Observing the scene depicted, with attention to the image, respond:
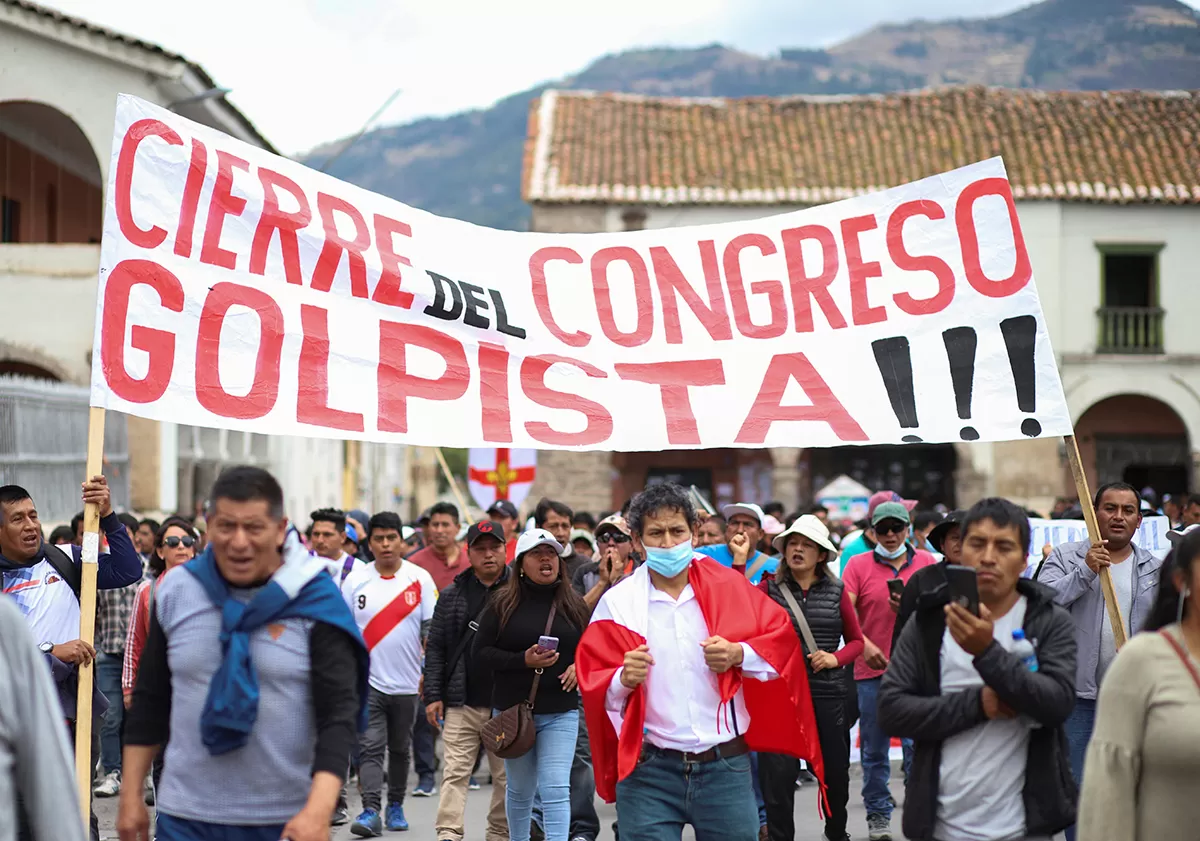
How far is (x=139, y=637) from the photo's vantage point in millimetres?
8547

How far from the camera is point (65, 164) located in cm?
2617

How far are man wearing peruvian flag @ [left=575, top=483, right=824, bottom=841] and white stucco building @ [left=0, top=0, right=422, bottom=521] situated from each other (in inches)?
577

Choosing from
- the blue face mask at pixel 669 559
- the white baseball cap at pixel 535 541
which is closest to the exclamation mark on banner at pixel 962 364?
the blue face mask at pixel 669 559

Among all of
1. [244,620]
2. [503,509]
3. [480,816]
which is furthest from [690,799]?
[503,509]

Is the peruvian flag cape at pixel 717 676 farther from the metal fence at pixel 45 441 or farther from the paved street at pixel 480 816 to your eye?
the metal fence at pixel 45 441

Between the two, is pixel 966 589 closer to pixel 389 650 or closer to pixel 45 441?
pixel 389 650

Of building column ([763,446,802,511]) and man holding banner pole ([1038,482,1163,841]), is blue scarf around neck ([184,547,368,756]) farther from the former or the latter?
building column ([763,446,802,511])

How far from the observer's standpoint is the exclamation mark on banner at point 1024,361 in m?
7.50

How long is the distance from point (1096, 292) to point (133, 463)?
17696 millimetres

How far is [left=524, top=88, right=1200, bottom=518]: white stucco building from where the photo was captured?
28891 mm

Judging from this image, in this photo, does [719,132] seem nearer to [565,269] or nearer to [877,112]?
[877,112]

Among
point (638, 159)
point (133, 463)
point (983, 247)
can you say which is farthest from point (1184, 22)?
point (983, 247)

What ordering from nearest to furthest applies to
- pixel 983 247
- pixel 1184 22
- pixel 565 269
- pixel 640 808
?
pixel 640 808 < pixel 983 247 < pixel 565 269 < pixel 1184 22

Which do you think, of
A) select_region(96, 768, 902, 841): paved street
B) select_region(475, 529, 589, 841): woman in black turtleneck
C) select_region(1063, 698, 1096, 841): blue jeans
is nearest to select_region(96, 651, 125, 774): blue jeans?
select_region(96, 768, 902, 841): paved street
